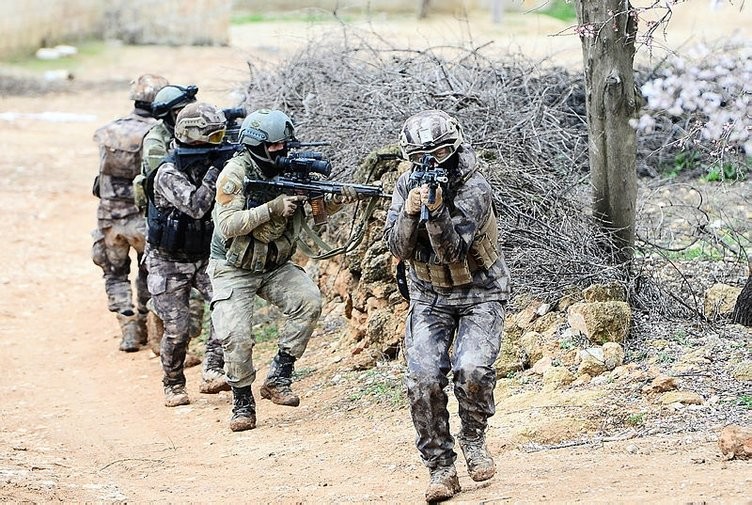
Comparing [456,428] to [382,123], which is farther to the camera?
[382,123]

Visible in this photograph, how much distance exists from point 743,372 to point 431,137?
2.32 metres

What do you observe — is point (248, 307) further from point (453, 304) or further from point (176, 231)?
point (453, 304)

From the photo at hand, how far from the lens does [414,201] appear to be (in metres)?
5.07

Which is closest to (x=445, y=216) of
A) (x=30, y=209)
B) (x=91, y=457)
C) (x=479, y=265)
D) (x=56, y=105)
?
(x=479, y=265)

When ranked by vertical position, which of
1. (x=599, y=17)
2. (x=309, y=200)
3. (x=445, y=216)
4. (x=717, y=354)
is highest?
(x=599, y=17)

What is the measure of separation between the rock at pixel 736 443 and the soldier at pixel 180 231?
3.69 metres

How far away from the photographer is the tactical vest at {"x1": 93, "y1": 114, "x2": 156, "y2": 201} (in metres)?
9.05

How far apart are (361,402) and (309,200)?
1395mm

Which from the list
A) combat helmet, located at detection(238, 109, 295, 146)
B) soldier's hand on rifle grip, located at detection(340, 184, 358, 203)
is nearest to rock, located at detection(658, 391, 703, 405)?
soldier's hand on rifle grip, located at detection(340, 184, 358, 203)

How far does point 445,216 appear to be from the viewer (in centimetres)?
511

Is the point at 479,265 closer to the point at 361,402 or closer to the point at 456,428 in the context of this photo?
the point at 456,428

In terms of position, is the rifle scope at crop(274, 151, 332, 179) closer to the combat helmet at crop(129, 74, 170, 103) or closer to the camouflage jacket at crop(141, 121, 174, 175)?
the camouflage jacket at crop(141, 121, 174, 175)

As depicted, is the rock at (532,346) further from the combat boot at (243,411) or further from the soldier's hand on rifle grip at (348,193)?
the combat boot at (243,411)

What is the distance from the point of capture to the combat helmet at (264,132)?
6906 millimetres
